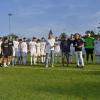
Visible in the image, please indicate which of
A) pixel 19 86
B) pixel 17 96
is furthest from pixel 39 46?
pixel 17 96

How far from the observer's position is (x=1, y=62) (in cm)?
3178

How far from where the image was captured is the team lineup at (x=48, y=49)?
29398mm

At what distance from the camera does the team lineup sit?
1157 inches

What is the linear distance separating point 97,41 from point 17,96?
2045 centimetres

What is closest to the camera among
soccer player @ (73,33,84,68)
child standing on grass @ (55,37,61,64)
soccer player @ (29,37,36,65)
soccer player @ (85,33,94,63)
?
soccer player @ (73,33,84,68)

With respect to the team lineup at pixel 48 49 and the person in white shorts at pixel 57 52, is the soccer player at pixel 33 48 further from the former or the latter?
the person in white shorts at pixel 57 52

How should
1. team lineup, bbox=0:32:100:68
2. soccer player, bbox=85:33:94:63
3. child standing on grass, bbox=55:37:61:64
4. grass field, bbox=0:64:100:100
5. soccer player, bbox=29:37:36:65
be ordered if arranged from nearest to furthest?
1. grass field, bbox=0:64:100:100
2. team lineup, bbox=0:32:100:68
3. soccer player, bbox=85:33:94:63
4. soccer player, bbox=29:37:36:65
5. child standing on grass, bbox=55:37:61:64

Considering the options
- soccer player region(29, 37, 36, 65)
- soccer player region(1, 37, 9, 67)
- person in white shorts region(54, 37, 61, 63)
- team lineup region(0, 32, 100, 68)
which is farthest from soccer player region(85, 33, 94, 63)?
soccer player region(1, 37, 9, 67)

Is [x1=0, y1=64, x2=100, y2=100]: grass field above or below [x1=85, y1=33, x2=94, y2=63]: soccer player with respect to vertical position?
below

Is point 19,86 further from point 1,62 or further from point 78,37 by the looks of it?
point 1,62

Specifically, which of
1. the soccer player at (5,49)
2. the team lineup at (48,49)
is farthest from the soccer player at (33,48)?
the soccer player at (5,49)

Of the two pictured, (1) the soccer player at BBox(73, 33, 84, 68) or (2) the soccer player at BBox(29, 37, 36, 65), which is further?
(2) the soccer player at BBox(29, 37, 36, 65)

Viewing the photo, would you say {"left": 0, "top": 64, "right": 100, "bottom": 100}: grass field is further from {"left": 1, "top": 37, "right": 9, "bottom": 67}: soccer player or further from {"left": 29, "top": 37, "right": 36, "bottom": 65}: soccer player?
{"left": 29, "top": 37, "right": 36, "bottom": 65}: soccer player

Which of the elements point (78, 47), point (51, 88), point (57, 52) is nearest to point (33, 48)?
point (57, 52)
